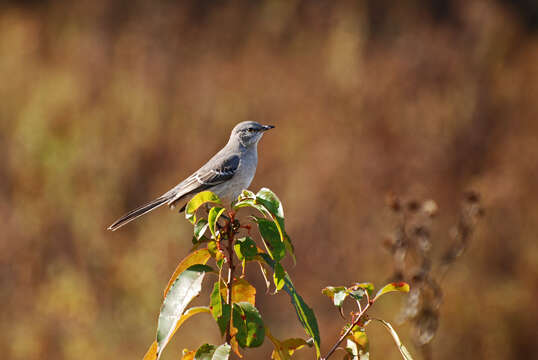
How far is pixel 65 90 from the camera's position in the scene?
10180 millimetres

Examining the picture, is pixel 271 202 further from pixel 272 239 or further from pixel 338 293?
pixel 338 293

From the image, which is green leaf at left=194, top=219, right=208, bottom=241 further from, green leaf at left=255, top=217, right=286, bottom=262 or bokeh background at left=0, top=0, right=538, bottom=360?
bokeh background at left=0, top=0, right=538, bottom=360

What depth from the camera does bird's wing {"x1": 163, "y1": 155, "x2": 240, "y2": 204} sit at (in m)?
4.31

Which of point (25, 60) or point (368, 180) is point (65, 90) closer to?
point (25, 60)

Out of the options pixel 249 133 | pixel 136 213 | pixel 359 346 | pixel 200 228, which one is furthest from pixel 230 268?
pixel 249 133

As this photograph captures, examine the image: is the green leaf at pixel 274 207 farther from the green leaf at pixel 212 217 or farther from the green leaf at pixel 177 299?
the green leaf at pixel 177 299

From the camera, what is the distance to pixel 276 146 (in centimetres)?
930

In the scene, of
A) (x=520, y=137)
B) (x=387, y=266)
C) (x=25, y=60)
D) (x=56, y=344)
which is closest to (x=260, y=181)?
(x=387, y=266)

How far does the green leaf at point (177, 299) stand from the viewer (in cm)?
164

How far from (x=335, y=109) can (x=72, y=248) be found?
4907mm

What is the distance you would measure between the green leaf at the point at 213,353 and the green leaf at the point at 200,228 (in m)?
0.34

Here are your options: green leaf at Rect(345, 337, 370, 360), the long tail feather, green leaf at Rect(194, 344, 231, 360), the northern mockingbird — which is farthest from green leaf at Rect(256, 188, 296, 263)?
the northern mockingbird

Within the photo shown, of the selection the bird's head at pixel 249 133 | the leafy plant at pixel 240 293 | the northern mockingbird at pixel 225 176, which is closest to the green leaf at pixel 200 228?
the leafy plant at pixel 240 293

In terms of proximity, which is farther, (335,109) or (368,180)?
(335,109)
